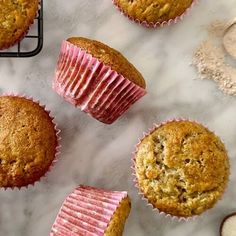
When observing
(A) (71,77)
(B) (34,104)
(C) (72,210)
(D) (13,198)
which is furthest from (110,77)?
(D) (13,198)

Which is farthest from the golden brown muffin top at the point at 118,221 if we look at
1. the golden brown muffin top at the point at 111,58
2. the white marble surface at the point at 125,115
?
the golden brown muffin top at the point at 111,58

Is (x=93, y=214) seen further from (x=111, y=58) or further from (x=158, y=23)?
(x=158, y=23)

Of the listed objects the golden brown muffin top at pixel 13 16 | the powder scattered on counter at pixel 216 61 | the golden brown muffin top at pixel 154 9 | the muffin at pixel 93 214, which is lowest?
the muffin at pixel 93 214

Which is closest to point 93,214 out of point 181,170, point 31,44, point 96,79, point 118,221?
point 118,221

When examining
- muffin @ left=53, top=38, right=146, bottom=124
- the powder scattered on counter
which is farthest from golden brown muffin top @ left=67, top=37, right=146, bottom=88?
the powder scattered on counter

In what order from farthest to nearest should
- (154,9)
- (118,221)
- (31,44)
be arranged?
(31,44) < (154,9) < (118,221)

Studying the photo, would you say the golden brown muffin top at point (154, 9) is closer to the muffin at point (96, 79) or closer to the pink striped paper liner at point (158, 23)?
the pink striped paper liner at point (158, 23)
